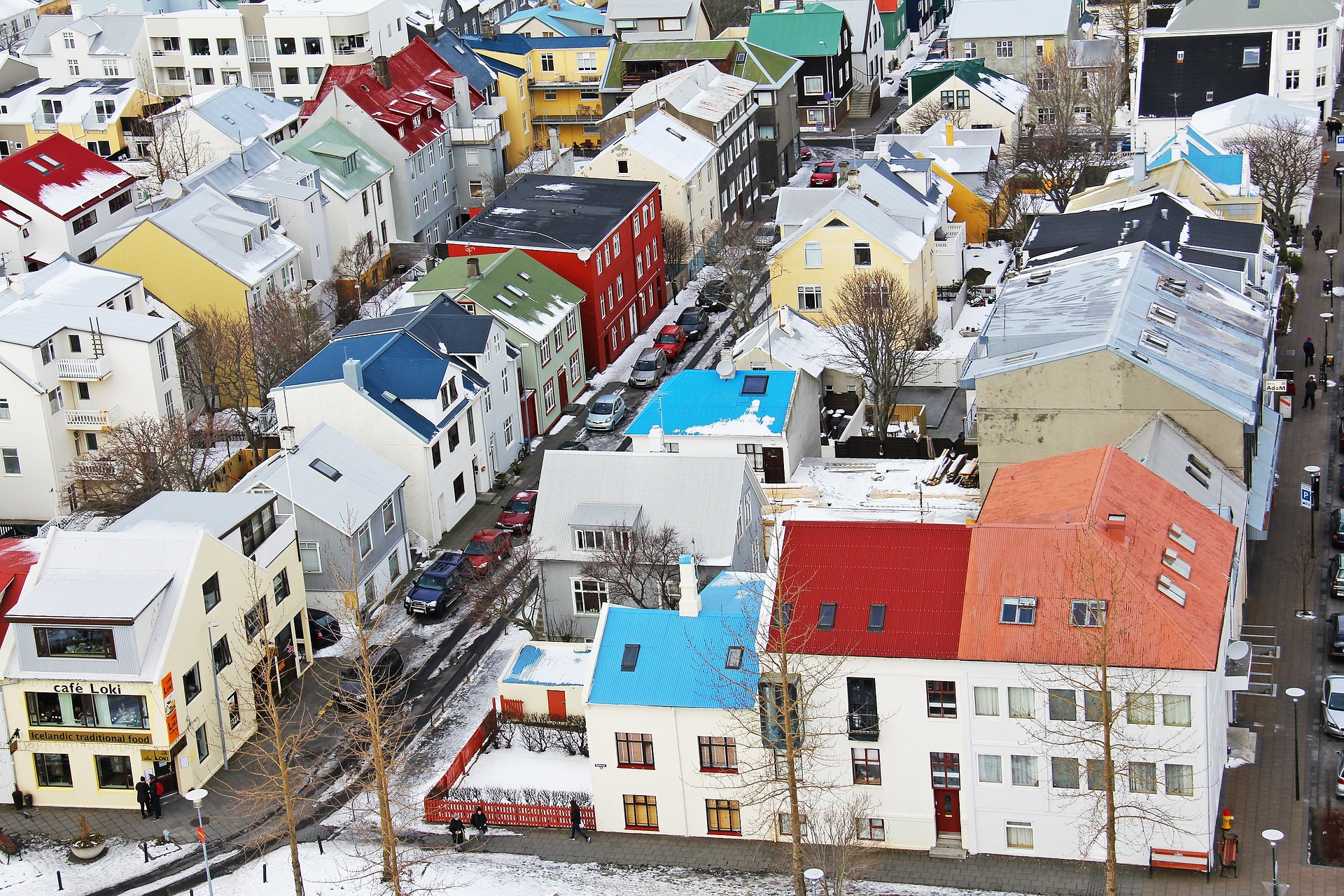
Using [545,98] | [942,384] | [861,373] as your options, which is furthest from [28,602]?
[545,98]

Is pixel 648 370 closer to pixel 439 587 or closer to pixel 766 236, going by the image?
pixel 766 236

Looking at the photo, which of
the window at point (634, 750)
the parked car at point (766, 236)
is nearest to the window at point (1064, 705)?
the window at point (634, 750)

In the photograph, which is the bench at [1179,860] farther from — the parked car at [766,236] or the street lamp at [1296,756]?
the parked car at [766,236]

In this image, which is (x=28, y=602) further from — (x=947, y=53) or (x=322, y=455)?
(x=947, y=53)

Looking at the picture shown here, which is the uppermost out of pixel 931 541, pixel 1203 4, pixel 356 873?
pixel 1203 4

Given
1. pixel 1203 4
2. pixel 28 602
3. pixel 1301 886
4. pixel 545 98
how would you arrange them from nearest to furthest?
pixel 1301 886
pixel 28 602
pixel 1203 4
pixel 545 98

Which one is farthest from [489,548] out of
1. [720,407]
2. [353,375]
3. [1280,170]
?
[1280,170]
